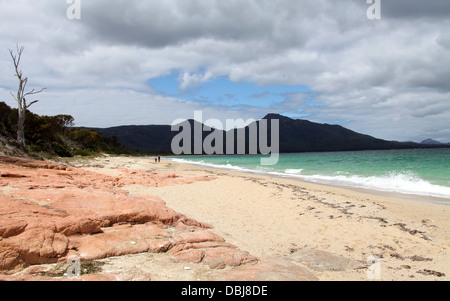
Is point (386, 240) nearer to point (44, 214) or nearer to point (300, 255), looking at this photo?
point (300, 255)

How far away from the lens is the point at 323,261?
495 centimetres

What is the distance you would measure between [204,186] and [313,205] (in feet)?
21.3

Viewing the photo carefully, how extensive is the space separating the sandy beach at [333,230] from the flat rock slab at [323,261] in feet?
0.06

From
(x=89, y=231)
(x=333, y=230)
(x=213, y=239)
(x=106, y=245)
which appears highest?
(x=89, y=231)

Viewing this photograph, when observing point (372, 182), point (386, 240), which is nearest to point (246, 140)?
point (372, 182)

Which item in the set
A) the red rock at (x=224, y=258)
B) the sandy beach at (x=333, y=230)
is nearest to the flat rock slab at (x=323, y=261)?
the sandy beach at (x=333, y=230)

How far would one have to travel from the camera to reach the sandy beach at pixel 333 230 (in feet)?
16.2

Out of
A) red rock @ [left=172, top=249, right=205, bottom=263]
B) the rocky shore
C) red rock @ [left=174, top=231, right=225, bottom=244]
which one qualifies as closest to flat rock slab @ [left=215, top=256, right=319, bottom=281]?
the rocky shore

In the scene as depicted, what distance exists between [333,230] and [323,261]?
283 cm

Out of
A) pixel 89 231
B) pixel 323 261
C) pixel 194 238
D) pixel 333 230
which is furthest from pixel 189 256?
pixel 333 230

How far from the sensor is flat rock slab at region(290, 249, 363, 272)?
4684mm

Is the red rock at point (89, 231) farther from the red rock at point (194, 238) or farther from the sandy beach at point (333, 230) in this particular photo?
the sandy beach at point (333, 230)

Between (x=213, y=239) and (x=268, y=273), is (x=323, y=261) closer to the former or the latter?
(x=268, y=273)

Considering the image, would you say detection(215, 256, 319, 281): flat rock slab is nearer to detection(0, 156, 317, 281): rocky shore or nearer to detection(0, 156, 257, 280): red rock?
detection(0, 156, 317, 281): rocky shore
